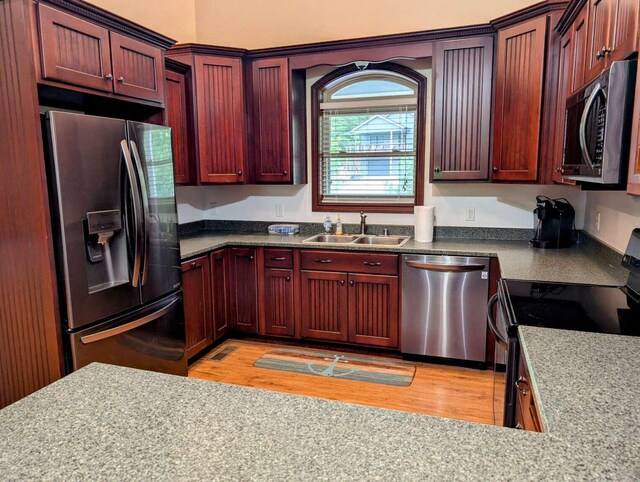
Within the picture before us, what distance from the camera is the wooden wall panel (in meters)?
2.01

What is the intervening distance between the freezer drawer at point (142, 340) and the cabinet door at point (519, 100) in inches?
95.7

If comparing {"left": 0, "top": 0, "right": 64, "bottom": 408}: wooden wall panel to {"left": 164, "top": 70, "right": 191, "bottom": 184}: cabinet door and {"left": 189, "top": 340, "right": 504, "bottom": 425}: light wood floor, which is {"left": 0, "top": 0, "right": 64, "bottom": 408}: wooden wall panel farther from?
{"left": 164, "top": 70, "right": 191, "bottom": 184}: cabinet door

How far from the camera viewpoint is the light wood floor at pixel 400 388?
9.03ft

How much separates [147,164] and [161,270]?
0.63m

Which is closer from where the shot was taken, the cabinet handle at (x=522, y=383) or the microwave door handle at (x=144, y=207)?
the cabinet handle at (x=522, y=383)

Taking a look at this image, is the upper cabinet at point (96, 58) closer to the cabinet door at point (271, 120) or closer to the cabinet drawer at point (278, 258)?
the cabinet door at point (271, 120)

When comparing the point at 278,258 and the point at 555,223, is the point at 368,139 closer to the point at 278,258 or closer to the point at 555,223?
the point at 278,258

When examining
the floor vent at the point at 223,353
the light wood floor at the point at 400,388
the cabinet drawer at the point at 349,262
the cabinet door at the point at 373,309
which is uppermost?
the cabinet drawer at the point at 349,262

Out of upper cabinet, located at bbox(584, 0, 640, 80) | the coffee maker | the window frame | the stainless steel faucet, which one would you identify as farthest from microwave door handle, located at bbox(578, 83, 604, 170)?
the stainless steel faucet

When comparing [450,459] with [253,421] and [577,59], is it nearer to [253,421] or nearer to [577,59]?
[253,421]

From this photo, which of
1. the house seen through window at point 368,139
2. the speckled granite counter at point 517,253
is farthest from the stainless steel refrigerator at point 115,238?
the house seen through window at point 368,139

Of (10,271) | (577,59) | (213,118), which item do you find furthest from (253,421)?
(213,118)

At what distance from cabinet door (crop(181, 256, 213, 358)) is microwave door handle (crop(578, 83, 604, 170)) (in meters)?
2.46

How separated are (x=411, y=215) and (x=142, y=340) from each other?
2332 millimetres
